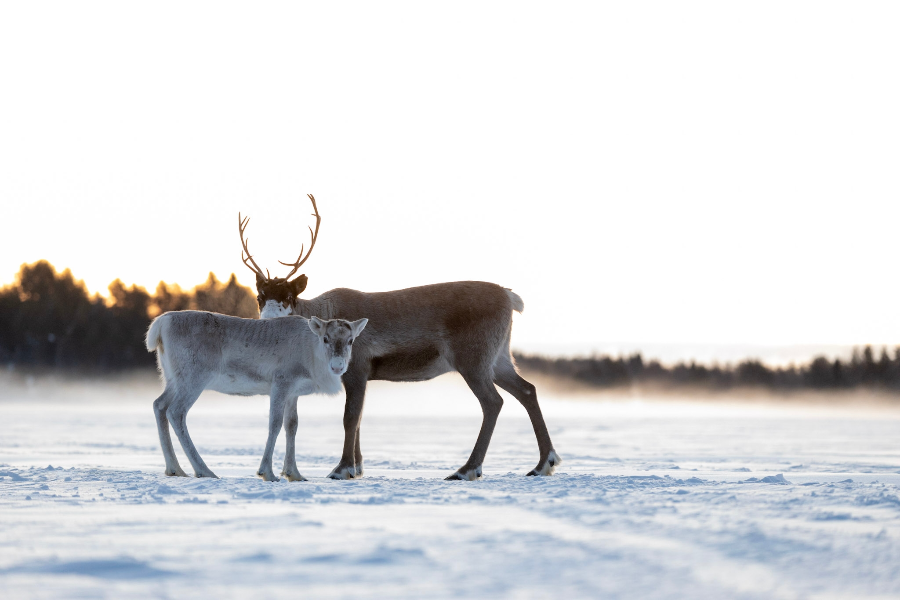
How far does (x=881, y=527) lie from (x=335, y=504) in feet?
11.2

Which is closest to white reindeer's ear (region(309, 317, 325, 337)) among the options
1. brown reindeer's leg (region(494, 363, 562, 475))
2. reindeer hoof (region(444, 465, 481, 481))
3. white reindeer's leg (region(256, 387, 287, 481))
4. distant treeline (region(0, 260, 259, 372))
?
white reindeer's leg (region(256, 387, 287, 481))

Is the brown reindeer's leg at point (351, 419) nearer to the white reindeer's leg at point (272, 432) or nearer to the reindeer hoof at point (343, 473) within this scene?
the reindeer hoof at point (343, 473)

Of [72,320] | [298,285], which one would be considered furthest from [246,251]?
[72,320]

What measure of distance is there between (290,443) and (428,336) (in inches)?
73.9

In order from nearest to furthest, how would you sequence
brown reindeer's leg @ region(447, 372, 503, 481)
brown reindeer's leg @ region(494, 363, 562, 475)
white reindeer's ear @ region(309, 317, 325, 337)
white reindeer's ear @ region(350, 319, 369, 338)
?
white reindeer's ear @ region(309, 317, 325, 337), white reindeer's ear @ region(350, 319, 369, 338), brown reindeer's leg @ region(447, 372, 503, 481), brown reindeer's leg @ region(494, 363, 562, 475)

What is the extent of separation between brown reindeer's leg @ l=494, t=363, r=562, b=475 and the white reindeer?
6.55ft

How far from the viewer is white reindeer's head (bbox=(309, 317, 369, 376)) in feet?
27.3

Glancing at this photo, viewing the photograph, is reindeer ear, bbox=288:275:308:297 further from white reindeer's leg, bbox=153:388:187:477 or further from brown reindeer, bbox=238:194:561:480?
white reindeer's leg, bbox=153:388:187:477

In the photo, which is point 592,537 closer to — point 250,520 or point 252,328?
point 250,520

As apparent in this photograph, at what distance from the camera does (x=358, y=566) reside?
4172 mm

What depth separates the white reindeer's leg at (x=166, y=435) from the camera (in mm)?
8875

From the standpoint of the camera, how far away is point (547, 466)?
9570mm

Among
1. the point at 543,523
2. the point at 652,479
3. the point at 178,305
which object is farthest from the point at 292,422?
the point at 178,305

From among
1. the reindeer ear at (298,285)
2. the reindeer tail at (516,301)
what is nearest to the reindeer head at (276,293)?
the reindeer ear at (298,285)
